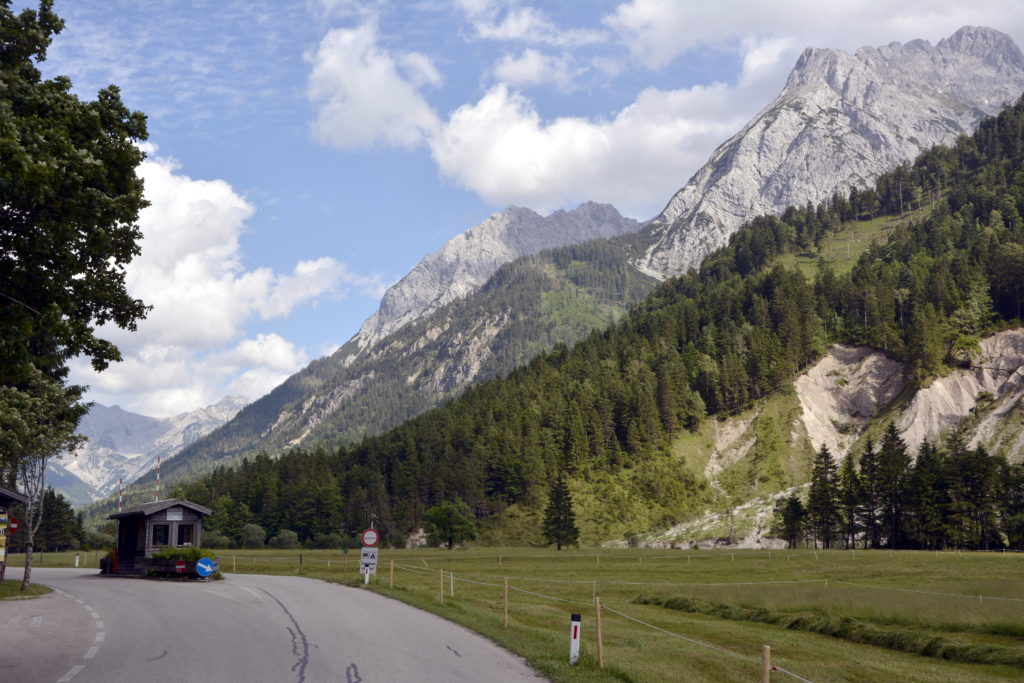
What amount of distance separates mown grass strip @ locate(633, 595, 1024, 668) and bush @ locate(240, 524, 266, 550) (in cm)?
9601

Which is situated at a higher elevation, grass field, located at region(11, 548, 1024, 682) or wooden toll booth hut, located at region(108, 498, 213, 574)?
wooden toll booth hut, located at region(108, 498, 213, 574)

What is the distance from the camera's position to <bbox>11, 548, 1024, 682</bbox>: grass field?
21578 millimetres

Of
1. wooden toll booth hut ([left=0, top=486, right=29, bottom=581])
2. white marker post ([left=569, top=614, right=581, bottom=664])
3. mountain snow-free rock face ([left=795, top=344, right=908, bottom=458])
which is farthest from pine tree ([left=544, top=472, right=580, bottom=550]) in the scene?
white marker post ([left=569, top=614, right=581, bottom=664])

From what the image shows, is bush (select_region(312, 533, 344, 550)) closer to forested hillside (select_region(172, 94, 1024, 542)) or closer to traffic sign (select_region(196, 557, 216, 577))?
forested hillside (select_region(172, 94, 1024, 542))

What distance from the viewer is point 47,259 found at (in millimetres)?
15133

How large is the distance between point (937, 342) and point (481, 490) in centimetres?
8942

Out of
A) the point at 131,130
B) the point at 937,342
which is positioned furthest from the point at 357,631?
the point at 937,342

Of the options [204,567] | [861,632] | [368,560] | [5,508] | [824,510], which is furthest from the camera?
[824,510]

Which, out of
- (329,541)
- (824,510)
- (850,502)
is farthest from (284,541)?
(850,502)

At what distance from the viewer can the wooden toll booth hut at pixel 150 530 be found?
5062 cm

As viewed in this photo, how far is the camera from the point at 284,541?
12106 cm

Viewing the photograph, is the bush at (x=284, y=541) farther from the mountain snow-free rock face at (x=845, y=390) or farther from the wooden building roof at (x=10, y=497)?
the mountain snow-free rock face at (x=845, y=390)

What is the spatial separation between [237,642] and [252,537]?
112 metres

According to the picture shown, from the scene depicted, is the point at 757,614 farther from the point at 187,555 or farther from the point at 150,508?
the point at 150,508
